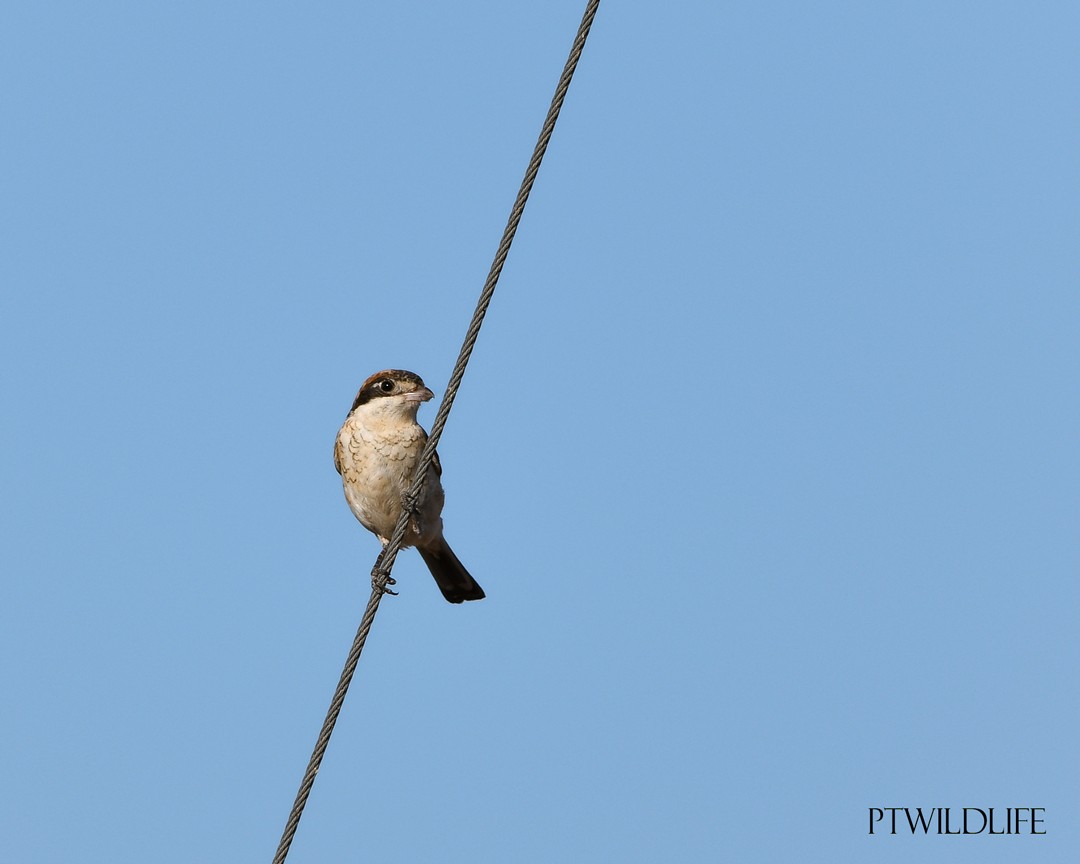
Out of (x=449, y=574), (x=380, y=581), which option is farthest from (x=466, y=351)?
(x=449, y=574)

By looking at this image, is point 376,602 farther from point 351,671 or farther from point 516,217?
point 516,217

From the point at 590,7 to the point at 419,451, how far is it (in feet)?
14.2

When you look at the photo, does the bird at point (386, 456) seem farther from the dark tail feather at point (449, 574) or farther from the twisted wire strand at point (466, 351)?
the twisted wire strand at point (466, 351)

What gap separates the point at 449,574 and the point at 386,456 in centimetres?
158

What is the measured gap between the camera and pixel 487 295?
607 cm

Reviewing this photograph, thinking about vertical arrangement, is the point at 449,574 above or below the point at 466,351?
above

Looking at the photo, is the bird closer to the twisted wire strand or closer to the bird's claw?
the bird's claw

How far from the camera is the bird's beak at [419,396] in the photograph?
9.52 metres

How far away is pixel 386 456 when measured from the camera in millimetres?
9617

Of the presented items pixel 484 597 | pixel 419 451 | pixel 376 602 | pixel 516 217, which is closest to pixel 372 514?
pixel 419 451

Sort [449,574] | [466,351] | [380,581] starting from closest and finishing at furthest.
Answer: [466,351]
[380,581]
[449,574]

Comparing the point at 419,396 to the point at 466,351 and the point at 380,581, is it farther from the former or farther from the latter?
the point at 466,351

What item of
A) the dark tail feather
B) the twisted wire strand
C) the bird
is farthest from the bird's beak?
the twisted wire strand

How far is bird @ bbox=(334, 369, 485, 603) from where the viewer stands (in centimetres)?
962
